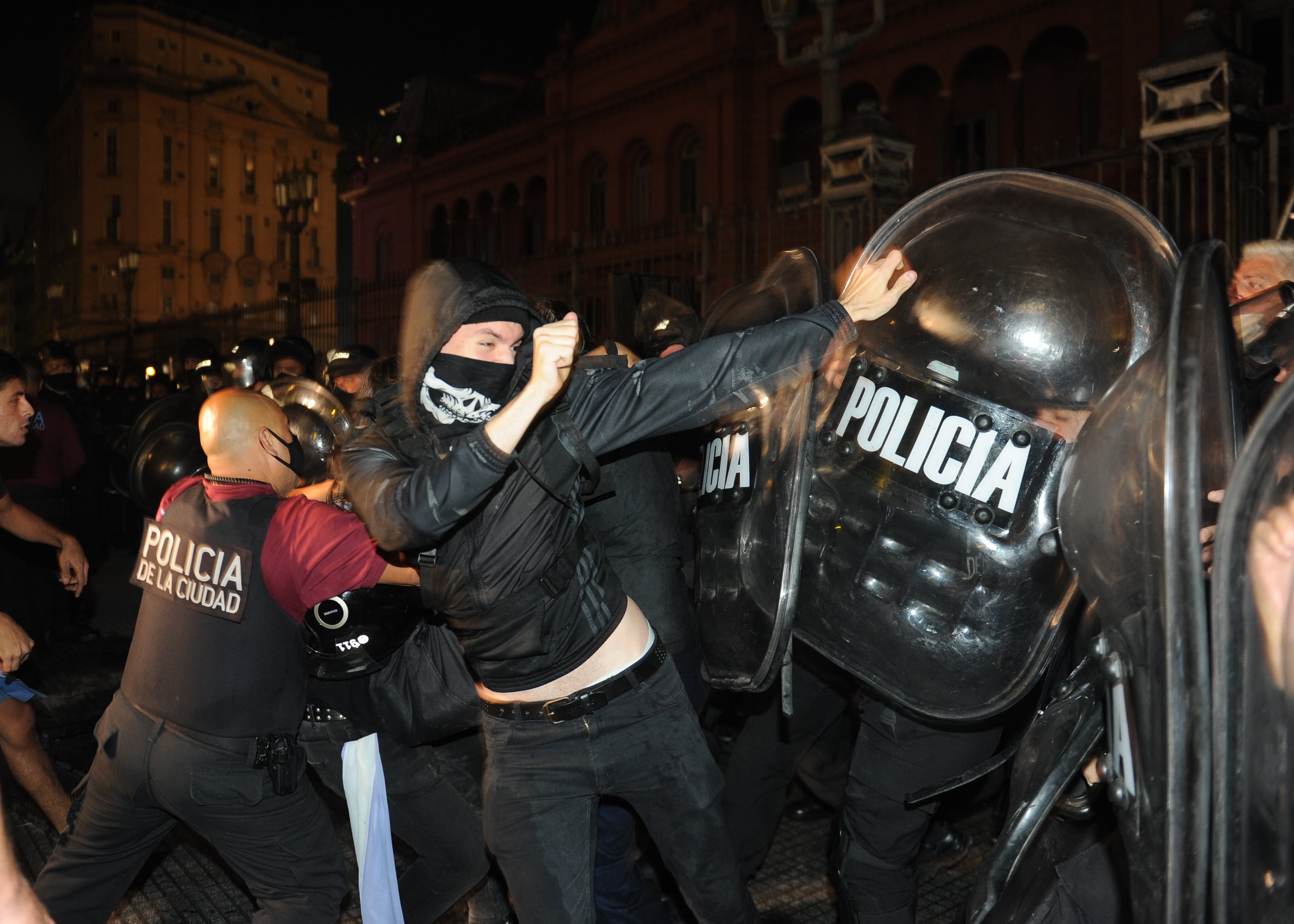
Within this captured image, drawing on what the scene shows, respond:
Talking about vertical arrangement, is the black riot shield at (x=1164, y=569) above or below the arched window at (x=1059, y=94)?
below

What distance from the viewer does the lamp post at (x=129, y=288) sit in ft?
61.9

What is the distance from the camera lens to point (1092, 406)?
208cm

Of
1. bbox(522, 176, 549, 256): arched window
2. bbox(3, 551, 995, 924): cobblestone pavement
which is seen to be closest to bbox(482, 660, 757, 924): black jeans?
bbox(3, 551, 995, 924): cobblestone pavement

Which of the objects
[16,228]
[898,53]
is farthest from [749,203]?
[16,228]

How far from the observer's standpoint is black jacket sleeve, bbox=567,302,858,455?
206cm

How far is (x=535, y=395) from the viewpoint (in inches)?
75.6

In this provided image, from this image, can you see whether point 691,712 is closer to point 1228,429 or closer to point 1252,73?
point 1228,429

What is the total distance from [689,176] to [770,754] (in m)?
19.2

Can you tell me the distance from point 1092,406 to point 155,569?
7.63ft

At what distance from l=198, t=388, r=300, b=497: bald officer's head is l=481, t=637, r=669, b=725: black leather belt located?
0.94 meters

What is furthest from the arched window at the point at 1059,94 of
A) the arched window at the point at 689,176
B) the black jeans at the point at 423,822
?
the black jeans at the point at 423,822

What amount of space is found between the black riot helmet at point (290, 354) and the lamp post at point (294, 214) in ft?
Result: 21.9

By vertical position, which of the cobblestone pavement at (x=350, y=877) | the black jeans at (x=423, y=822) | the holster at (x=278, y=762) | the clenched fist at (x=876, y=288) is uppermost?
the clenched fist at (x=876, y=288)

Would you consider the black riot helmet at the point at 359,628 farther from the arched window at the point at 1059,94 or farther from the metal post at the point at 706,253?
the arched window at the point at 1059,94
